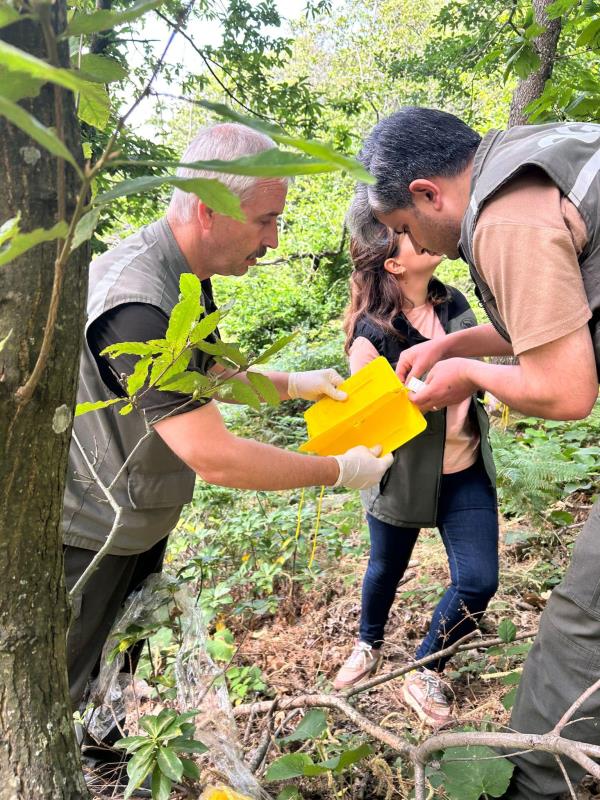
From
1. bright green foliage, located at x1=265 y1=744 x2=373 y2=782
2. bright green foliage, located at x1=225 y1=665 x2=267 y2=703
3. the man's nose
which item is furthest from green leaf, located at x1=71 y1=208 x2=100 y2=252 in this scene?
bright green foliage, located at x1=225 y1=665 x2=267 y2=703

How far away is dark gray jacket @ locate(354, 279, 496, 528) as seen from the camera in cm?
219

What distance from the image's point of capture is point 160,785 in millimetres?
1088

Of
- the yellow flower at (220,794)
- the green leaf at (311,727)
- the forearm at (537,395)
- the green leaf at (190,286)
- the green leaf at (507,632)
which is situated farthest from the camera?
the green leaf at (507,632)

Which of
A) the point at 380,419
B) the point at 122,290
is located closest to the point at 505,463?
the point at 380,419

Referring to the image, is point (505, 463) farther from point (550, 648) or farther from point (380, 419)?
point (550, 648)

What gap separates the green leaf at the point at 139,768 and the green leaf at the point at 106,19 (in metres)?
1.14

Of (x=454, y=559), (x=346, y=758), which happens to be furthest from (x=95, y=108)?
(x=454, y=559)

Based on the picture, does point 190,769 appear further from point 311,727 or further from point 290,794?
point 311,727

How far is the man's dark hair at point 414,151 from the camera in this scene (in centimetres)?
150

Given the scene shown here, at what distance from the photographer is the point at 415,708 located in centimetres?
214

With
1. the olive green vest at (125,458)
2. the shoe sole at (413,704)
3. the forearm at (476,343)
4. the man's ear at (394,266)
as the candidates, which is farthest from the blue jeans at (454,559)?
the olive green vest at (125,458)

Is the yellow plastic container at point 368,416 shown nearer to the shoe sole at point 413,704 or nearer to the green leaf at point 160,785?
the shoe sole at point 413,704

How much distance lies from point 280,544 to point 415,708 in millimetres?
1451

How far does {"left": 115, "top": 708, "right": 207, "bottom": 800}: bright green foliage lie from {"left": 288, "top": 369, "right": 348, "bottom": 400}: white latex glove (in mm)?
1198
